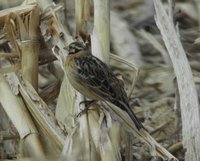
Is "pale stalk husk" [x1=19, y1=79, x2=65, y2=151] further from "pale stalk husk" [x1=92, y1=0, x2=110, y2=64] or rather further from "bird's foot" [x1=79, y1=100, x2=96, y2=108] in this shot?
"pale stalk husk" [x1=92, y1=0, x2=110, y2=64]

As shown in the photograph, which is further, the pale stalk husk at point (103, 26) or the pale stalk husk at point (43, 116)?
the pale stalk husk at point (103, 26)

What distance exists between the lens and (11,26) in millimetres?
4785

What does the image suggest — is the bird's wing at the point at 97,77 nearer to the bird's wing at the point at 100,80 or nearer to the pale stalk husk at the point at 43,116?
the bird's wing at the point at 100,80

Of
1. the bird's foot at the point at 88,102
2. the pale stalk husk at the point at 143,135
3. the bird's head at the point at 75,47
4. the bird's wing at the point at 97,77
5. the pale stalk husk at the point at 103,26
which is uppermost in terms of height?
the pale stalk husk at the point at 103,26

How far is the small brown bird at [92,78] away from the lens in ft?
15.4

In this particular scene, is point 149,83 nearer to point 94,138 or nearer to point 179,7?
point 179,7

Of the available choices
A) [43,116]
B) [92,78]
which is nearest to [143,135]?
[43,116]

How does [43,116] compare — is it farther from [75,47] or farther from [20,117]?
[75,47]

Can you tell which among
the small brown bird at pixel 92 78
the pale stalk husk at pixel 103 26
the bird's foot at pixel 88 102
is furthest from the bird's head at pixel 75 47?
the bird's foot at pixel 88 102

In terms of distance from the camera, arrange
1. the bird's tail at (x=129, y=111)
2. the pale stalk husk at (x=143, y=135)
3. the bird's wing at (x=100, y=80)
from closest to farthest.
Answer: the pale stalk husk at (x=143, y=135) < the bird's tail at (x=129, y=111) < the bird's wing at (x=100, y=80)

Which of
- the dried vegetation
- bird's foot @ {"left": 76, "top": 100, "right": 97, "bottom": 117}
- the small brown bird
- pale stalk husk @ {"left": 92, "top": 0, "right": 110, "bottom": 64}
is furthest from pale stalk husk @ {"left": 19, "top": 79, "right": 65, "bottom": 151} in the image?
pale stalk husk @ {"left": 92, "top": 0, "right": 110, "bottom": 64}

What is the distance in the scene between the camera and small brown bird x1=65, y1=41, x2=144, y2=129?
15.4ft

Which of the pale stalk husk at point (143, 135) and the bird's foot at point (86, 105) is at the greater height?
the bird's foot at point (86, 105)

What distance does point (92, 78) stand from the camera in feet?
16.2
